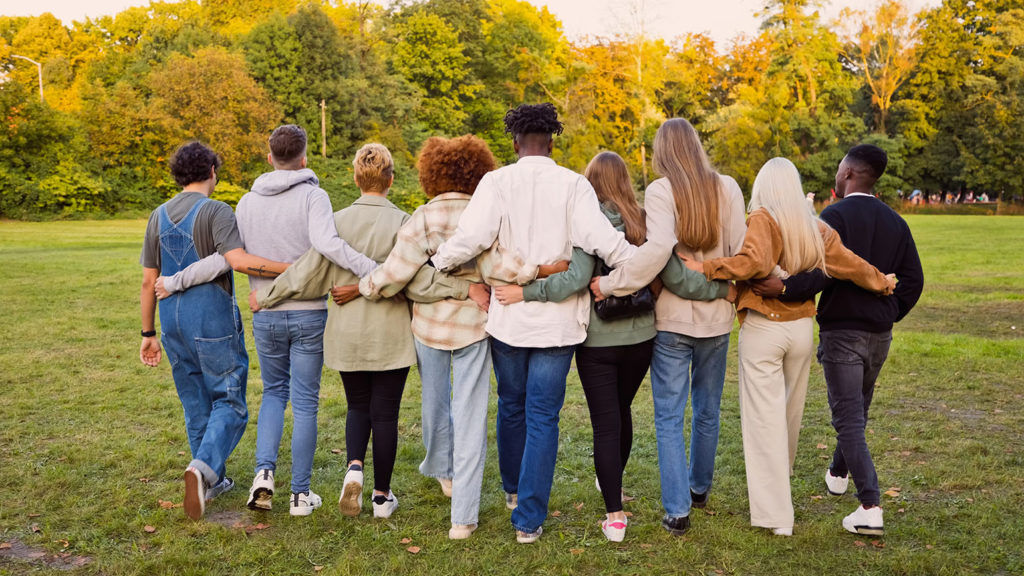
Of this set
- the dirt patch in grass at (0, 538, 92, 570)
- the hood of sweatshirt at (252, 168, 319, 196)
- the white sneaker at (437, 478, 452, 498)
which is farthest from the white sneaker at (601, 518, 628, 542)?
the dirt patch in grass at (0, 538, 92, 570)

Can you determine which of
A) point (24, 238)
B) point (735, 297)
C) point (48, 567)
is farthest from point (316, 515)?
point (24, 238)

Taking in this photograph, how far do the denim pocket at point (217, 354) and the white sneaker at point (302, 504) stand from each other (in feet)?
2.62

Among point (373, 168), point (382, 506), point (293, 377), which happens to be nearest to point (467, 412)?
point (382, 506)

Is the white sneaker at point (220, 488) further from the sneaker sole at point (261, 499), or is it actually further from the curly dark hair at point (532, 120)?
the curly dark hair at point (532, 120)

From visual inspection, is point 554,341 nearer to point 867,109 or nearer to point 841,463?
point 841,463

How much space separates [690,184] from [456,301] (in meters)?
1.30

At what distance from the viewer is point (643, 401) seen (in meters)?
7.59

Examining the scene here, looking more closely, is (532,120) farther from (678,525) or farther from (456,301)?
(678,525)

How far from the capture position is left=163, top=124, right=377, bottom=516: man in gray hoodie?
4.42 meters

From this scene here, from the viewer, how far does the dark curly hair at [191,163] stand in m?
4.52

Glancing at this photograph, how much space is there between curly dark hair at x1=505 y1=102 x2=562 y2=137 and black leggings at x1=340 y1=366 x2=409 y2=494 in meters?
1.40

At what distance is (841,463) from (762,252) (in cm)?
167

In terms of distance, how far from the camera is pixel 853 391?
4.32 meters

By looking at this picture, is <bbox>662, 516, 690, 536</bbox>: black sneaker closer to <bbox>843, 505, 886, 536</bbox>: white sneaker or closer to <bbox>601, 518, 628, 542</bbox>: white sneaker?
<bbox>601, 518, 628, 542</bbox>: white sneaker
